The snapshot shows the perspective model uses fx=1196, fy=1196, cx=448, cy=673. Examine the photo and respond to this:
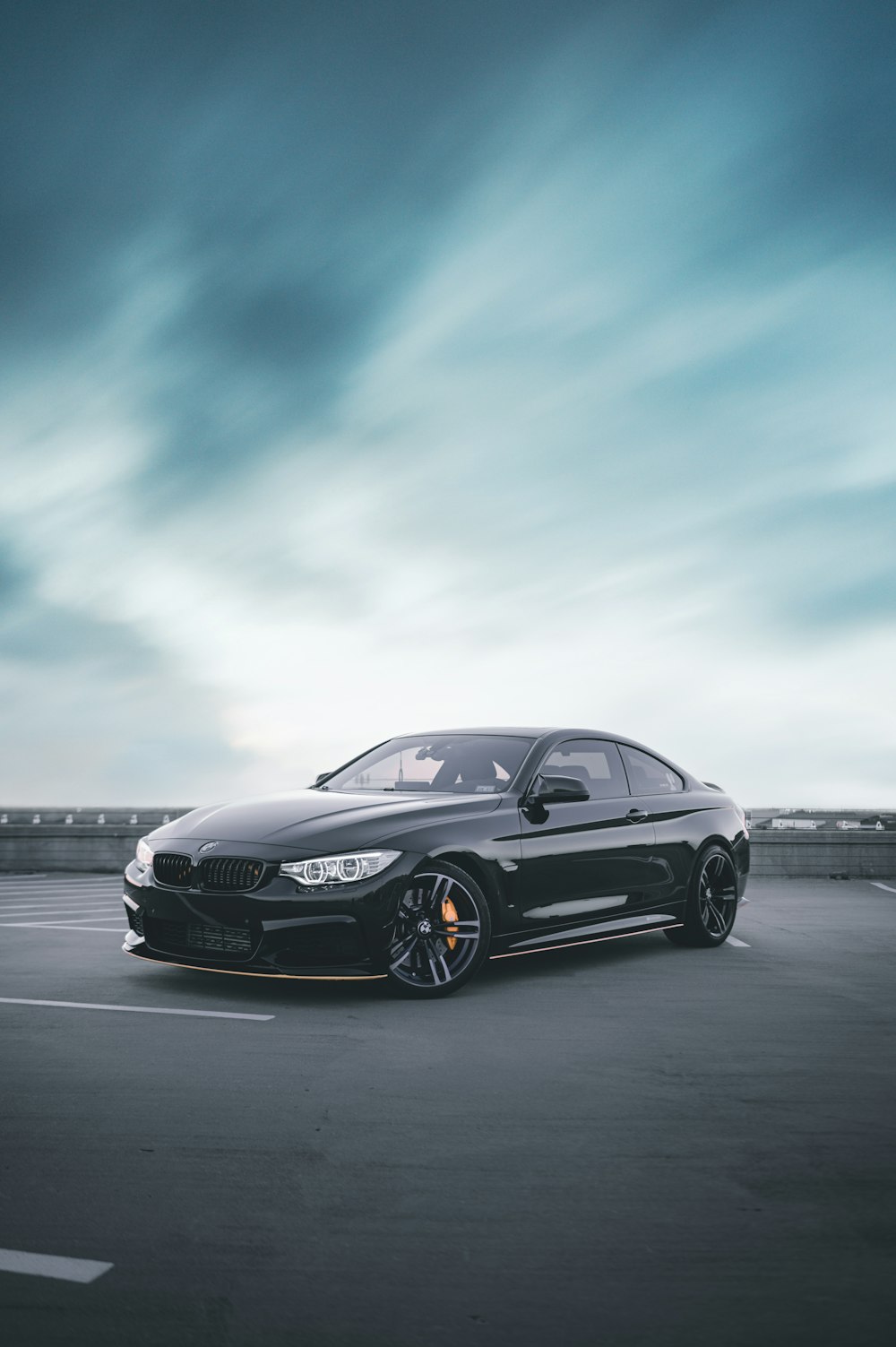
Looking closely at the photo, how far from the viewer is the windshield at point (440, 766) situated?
25.2 feet

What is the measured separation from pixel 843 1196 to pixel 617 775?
4.98 m

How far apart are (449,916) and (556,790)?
1.08m

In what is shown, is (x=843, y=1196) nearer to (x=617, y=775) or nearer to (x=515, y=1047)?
(x=515, y=1047)

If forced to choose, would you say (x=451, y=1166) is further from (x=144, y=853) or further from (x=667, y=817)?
(x=667, y=817)

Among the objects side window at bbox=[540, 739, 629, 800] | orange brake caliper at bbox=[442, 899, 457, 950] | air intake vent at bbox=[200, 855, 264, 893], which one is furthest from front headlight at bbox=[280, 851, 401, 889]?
side window at bbox=[540, 739, 629, 800]

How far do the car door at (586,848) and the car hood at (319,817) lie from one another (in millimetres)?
404

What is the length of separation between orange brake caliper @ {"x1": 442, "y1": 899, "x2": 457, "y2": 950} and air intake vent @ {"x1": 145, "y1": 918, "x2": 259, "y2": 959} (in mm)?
1056

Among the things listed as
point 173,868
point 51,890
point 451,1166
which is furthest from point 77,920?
point 451,1166

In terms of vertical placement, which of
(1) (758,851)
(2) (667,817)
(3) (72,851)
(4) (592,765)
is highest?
(4) (592,765)

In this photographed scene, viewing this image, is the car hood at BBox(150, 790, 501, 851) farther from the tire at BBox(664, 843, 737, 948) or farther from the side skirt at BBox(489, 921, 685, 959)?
the tire at BBox(664, 843, 737, 948)

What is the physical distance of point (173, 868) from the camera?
6715 millimetres

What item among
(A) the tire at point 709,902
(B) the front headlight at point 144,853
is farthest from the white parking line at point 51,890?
(A) the tire at point 709,902

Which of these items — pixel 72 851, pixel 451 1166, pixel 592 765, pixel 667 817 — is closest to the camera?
pixel 451 1166

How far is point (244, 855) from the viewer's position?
21.1 ft
